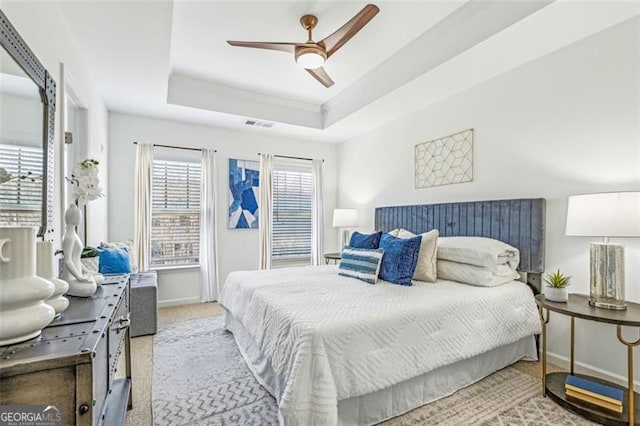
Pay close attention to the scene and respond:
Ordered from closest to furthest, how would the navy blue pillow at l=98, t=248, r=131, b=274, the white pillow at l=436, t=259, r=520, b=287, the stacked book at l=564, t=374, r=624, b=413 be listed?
the stacked book at l=564, t=374, r=624, b=413 → the white pillow at l=436, t=259, r=520, b=287 → the navy blue pillow at l=98, t=248, r=131, b=274

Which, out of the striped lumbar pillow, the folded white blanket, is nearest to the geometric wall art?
the folded white blanket

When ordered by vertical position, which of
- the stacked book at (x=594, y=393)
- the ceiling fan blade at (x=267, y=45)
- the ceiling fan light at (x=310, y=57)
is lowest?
the stacked book at (x=594, y=393)

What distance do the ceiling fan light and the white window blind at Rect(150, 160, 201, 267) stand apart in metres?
2.67

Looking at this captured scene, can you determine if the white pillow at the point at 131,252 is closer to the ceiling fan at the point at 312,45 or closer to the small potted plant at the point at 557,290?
the ceiling fan at the point at 312,45

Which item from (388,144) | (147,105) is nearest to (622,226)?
(388,144)

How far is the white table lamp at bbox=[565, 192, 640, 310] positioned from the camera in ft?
6.02

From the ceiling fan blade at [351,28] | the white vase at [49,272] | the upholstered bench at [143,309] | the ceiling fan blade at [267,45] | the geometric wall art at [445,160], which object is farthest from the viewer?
the geometric wall art at [445,160]

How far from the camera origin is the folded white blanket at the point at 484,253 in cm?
254

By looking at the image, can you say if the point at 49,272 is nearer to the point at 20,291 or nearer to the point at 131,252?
the point at 20,291

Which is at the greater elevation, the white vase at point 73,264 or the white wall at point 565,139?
the white wall at point 565,139

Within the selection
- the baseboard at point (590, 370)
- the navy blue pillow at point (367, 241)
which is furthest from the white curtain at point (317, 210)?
the baseboard at point (590, 370)

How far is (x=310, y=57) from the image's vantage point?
2.47 meters

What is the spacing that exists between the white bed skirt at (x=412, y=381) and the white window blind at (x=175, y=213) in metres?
2.19

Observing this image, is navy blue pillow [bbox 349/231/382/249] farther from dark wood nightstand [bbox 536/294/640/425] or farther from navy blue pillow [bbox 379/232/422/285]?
dark wood nightstand [bbox 536/294/640/425]
